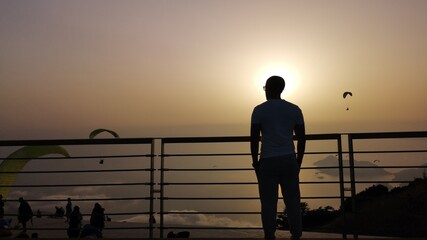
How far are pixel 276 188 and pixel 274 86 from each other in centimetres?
75

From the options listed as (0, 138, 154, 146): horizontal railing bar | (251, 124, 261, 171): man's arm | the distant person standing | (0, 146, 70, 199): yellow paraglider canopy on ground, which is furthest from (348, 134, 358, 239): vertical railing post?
(0, 146, 70, 199): yellow paraglider canopy on ground

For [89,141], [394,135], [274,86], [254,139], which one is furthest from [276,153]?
[89,141]

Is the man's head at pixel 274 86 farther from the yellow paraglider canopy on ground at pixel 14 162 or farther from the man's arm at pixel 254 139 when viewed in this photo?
the yellow paraglider canopy on ground at pixel 14 162

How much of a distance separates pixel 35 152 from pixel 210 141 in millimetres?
17308

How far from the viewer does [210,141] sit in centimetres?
559

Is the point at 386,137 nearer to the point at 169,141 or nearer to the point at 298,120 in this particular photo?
the point at 298,120

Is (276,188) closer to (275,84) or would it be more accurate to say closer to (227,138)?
(275,84)

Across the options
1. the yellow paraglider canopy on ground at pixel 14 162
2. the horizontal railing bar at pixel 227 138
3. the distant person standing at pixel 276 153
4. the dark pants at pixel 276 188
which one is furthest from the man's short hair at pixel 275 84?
the yellow paraglider canopy on ground at pixel 14 162

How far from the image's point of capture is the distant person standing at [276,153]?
4.06m

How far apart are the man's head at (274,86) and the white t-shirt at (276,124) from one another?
0.06 meters

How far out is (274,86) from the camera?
4.14 metres

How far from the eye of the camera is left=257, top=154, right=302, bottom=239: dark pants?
4.05 m

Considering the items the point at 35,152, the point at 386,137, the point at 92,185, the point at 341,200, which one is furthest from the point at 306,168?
the point at 35,152

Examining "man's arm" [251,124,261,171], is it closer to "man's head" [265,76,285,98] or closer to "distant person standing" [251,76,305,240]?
"distant person standing" [251,76,305,240]
